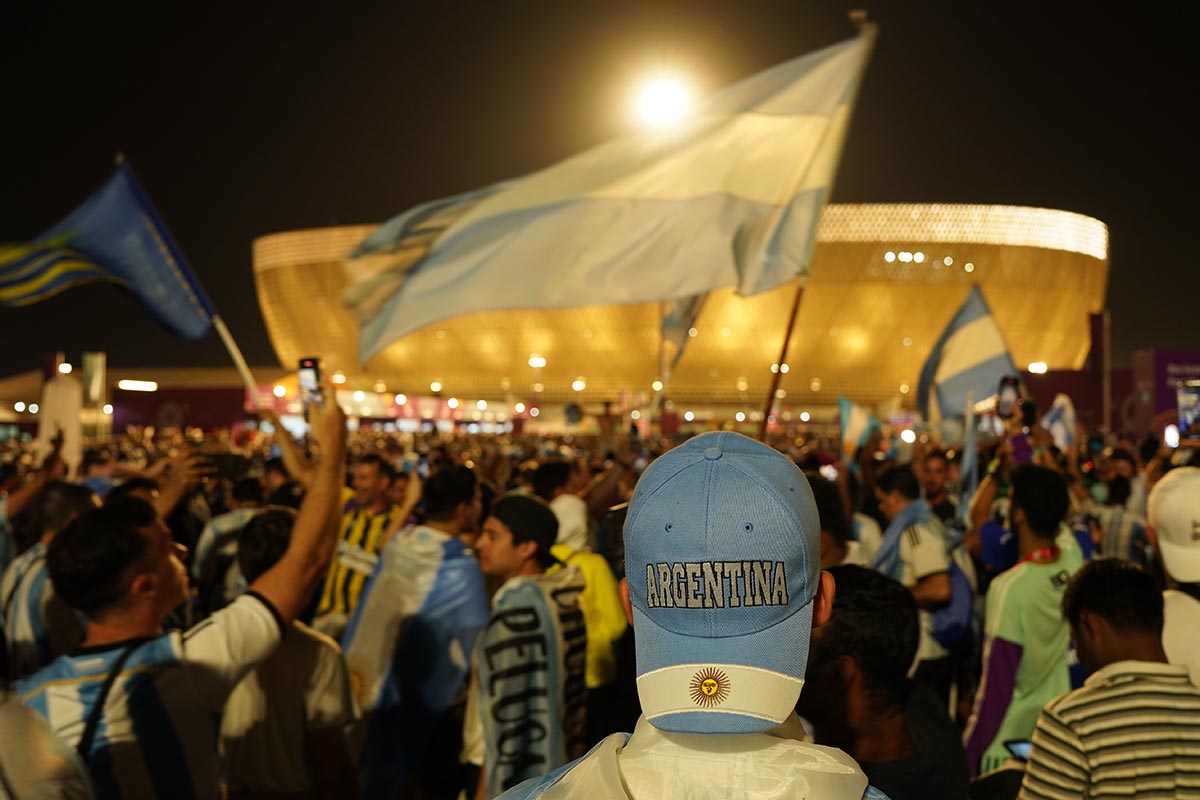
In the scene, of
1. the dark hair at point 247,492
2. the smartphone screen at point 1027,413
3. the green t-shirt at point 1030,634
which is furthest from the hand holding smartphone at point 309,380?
the smartphone screen at point 1027,413

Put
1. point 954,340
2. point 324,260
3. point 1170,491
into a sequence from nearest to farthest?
point 1170,491, point 954,340, point 324,260

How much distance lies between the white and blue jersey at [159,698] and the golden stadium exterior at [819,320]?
65.7 m

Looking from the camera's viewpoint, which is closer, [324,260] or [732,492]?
[732,492]

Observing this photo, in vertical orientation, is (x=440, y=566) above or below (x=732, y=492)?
below

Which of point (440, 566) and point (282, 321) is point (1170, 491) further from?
point (282, 321)

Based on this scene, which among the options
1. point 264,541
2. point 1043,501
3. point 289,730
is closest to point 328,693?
point 289,730

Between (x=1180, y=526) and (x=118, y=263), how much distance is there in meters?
4.17

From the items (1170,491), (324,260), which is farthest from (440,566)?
(324,260)

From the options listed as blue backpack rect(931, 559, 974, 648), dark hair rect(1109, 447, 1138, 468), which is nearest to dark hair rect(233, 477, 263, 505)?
blue backpack rect(931, 559, 974, 648)

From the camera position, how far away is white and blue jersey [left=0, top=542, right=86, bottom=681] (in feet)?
13.0

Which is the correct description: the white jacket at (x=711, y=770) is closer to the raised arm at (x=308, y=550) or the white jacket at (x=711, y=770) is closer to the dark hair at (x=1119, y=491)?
the raised arm at (x=308, y=550)

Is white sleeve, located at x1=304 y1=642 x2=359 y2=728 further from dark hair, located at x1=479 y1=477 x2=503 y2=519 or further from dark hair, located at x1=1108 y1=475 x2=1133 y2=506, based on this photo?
dark hair, located at x1=1108 y1=475 x2=1133 y2=506

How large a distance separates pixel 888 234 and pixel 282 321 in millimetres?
42998

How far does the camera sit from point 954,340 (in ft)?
32.4
